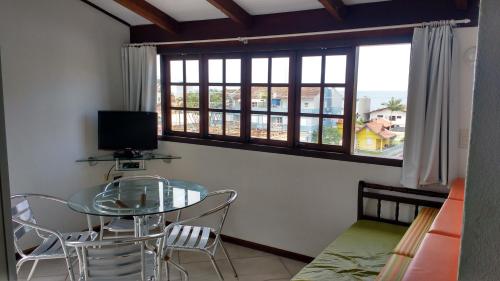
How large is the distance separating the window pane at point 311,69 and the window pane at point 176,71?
1.45 meters

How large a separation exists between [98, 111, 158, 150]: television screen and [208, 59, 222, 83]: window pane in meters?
0.74

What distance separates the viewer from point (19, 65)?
3232mm

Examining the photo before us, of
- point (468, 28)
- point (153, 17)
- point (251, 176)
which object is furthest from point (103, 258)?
point (468, 28)

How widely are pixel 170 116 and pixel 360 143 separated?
7.19ft

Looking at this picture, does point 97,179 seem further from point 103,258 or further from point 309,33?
point 309,33

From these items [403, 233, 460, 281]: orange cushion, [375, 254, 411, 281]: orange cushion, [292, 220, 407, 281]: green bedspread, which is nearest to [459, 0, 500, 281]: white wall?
[403, 233, 460, 281]: orange cushion

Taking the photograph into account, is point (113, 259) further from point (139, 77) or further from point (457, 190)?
point (139, 77)

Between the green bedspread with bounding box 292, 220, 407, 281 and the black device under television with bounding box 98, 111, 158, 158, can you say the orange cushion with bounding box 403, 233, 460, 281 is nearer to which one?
the green bedspread with bounding box 292, 220, 407, 281

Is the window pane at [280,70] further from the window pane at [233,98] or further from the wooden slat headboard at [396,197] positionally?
the wooden slat headboard at [396,197]

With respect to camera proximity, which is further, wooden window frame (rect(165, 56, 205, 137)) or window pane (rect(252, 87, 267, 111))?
wooden window frame (rect(165, 56, 205, 137))

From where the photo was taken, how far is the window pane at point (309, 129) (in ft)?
10.8

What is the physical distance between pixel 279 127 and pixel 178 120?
1299mm

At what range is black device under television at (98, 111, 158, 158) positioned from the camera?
384 centimetres

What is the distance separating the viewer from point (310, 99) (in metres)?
3.27
